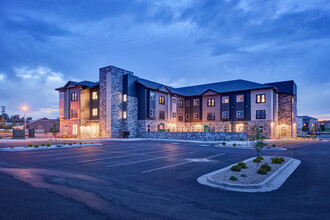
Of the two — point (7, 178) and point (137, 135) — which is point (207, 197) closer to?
point (7, 178)

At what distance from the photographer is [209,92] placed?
1881 inches

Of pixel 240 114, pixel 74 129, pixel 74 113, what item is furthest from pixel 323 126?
pixel 74 113

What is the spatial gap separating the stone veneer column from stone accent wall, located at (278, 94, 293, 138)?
109 ft

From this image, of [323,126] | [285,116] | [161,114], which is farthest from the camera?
A: [323,126]

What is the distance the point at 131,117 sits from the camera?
137ft

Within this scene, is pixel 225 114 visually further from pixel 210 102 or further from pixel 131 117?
pixel 131 117

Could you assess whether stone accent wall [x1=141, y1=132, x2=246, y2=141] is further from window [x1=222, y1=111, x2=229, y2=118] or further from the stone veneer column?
window [x1=222, y1=111, x2=229, y2=118]

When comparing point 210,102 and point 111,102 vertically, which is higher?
point 210,102

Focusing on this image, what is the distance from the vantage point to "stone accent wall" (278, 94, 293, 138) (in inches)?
1713

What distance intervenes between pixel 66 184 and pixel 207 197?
559 cm

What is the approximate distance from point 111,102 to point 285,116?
3566cm

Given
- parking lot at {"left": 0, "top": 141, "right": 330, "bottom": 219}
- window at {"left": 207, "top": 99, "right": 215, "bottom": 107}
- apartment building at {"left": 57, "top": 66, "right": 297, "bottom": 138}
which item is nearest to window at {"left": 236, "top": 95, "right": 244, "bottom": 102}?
apartment building at {"left": 57, "top": 66, "right": 297, "bottom": 138}

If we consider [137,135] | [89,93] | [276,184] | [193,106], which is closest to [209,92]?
[193,106]

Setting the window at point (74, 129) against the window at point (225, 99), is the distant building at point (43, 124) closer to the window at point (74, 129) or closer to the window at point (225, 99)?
the window at point (74, 129)
